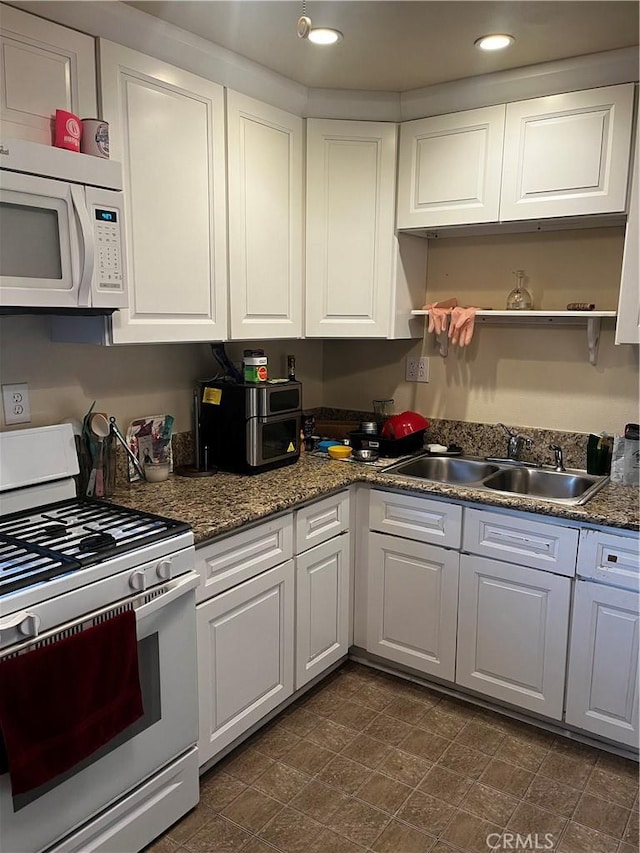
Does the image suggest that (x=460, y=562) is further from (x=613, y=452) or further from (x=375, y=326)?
(x=375, y=326)

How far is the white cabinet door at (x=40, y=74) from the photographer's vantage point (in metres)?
1.59

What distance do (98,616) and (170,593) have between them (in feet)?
0.73

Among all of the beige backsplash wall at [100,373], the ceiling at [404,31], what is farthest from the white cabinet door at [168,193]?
the beige backsplash wall at [100,373]

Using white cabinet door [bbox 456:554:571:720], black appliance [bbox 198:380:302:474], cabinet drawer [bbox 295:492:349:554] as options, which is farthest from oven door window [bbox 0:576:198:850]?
white cabinet door [bbox 456:554:571:720]

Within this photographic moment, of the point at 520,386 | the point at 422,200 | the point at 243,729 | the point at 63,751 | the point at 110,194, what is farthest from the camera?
the point at 520,386

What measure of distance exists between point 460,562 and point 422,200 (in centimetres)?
144

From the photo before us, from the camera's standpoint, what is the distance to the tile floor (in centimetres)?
181

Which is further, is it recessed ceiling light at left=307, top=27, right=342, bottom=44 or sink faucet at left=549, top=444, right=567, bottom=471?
sink faucet at left=549, top=444, right=567, bottom=471

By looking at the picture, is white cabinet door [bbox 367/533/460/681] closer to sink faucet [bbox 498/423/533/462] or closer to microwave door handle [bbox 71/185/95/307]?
sink faucet [bbox 498/423/533/462]

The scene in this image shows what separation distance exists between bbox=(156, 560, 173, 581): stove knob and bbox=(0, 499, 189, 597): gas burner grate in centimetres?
7

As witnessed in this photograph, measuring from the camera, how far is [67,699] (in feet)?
4.73

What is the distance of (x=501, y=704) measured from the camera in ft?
7.79

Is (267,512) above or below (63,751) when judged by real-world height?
above

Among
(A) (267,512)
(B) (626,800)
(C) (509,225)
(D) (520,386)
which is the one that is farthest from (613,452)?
(A) (267,512)
